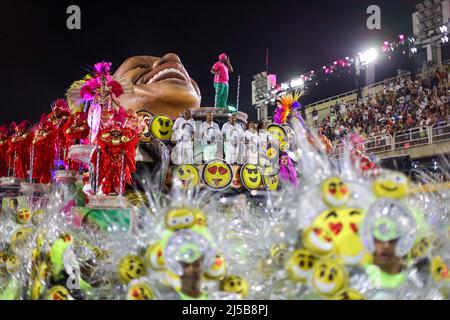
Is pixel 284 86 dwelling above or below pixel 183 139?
above

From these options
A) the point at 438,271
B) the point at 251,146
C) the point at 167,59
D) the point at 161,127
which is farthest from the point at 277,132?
the point at 438,271

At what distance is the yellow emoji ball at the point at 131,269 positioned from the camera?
252 cm

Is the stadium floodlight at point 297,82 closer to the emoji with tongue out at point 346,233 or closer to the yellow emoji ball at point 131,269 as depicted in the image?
the yellow emoji ball at point 131,269

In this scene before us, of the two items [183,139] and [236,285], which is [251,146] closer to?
[183,139]

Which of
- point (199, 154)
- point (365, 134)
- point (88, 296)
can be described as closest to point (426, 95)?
point (365, 134)

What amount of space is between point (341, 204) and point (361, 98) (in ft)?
60.8

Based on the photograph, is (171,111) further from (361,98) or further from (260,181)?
(361,98)

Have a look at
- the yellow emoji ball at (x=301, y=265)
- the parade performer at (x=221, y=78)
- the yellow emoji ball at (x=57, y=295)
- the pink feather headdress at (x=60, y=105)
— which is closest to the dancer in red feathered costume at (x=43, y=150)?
the pink feather headdress at (x=60, y=105)

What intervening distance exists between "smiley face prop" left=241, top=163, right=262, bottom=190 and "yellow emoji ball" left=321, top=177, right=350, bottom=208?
215 inches

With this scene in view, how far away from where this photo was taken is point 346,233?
2232 millimetres

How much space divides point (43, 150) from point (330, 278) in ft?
20.5

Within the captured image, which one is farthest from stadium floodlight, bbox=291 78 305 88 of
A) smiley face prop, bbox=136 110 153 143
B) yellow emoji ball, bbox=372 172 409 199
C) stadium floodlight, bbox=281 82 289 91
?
yellow emoji ball, bbox=372 172 409 199

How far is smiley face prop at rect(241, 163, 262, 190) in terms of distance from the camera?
25.4 ft

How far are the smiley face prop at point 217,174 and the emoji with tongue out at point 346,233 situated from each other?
5319 mm
